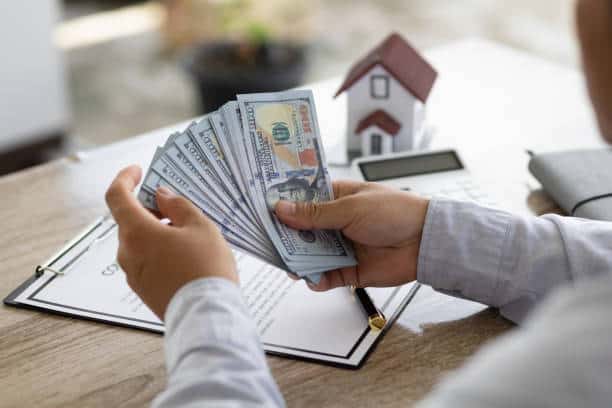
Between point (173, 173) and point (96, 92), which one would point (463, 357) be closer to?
point (173, 173)

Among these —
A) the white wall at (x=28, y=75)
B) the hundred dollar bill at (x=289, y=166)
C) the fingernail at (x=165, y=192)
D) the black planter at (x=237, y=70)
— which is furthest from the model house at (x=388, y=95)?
the white wall at (x=28, y=75)

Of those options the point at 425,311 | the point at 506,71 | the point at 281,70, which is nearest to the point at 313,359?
the point at 425,311

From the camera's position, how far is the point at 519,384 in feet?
2.02

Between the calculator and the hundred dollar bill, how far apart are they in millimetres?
249

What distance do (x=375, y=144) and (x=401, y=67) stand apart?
0.45 ft

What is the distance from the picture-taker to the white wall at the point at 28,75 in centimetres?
264

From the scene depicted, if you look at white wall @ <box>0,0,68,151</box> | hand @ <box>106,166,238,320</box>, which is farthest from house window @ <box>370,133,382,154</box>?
white wall @ <box>0,0,68,151</box>

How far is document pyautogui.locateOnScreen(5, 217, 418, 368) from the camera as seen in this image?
915 millimetres

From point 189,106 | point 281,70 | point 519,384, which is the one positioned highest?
point 519,384

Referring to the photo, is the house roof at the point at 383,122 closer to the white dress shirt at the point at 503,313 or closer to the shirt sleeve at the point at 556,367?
the white dress shirt at the point at 503,313

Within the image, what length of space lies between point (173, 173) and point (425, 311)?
36 centimetres

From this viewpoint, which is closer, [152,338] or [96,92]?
[152,338]

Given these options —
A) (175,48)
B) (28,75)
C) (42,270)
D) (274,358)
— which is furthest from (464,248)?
(175,48)

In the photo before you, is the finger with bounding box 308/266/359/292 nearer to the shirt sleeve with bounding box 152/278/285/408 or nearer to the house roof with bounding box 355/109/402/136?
the shirt sleeve with bounding box 152/278/285/408
